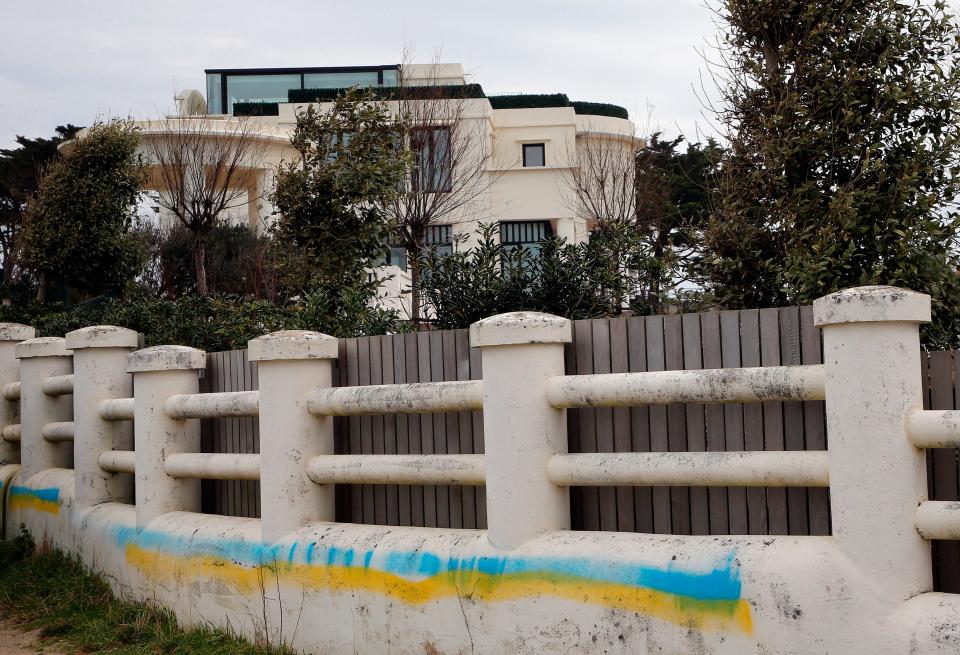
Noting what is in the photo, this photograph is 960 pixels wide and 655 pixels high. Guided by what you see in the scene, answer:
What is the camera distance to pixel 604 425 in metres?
4.87

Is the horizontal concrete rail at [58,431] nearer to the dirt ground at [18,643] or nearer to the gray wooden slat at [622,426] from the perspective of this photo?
the dirt ground at [18,643]

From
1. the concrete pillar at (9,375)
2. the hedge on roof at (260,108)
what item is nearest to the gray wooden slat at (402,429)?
the concrete pillar at (9,375)

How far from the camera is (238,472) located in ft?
21.2

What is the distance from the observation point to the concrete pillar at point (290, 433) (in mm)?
5887

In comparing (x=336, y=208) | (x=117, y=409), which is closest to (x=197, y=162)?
(x=336, y=208)

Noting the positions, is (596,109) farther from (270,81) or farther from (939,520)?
(939,520)

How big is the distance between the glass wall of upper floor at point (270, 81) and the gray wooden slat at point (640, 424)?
3144 cm

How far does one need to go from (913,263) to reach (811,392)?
291 cm

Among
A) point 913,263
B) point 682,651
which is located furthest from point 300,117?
point 682,651

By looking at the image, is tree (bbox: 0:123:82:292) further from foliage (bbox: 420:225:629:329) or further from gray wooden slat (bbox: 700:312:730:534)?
gray wooden slat (bbox: 700:312:730:534)

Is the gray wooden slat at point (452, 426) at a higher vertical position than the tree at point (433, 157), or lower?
lower

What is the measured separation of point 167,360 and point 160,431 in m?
0.49

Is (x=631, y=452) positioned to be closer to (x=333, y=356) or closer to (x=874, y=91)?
(x=333, y=356)

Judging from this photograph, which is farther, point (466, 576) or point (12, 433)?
point (12, 433)
